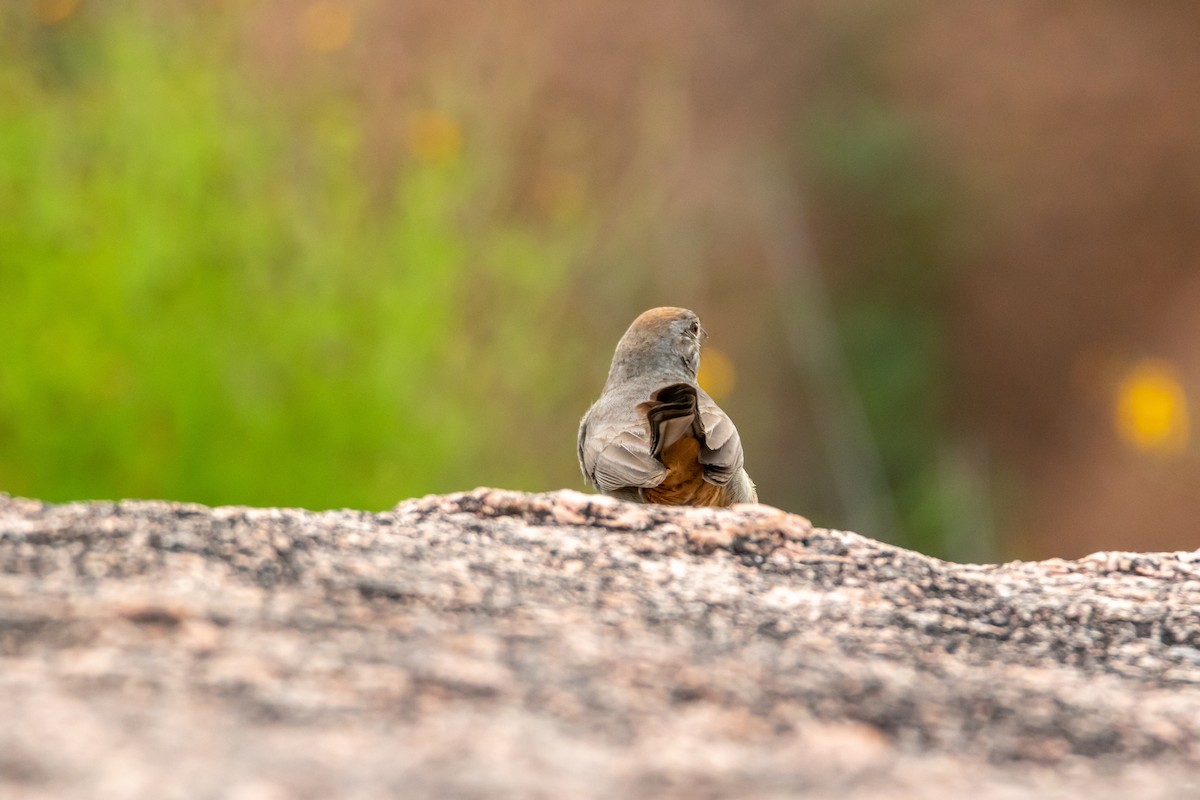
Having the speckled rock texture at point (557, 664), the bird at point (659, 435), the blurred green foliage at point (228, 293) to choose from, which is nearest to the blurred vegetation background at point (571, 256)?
the blurred green foliage at point (228, 293)

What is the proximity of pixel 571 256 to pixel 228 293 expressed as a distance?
5.10 feet

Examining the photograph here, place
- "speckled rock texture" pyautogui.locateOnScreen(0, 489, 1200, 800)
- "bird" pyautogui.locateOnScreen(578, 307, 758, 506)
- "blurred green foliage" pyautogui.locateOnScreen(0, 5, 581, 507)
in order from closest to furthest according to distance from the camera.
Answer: "speckled rock texture" pyautogui.locateOnScreen(0, 489, 1200, 800)
"bird" pyautogui.locateOnScreen(578, 307, 758, 506)
"blurred green foliage" pyautogui.locateOnScreen(0, 5, 581, 507)

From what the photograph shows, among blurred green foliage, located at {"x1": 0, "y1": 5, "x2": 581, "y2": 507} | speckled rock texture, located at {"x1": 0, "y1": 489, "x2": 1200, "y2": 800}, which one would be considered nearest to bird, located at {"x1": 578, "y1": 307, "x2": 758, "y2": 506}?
speckled rock texture, located at {"x1": 0, "y1": 489, "x2": 1200, "y2": 800}

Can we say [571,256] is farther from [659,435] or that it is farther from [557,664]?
[557,664]

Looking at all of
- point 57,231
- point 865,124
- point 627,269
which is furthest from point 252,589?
point 865,124

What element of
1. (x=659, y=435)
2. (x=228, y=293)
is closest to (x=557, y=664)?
(x=659, y=435)

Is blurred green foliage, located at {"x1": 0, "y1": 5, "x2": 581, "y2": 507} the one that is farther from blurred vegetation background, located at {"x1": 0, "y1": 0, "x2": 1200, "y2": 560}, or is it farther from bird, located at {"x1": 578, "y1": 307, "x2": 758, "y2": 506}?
bird, located at {"x1": 578, "y1": 307, "x2": 758, "y2": 506}

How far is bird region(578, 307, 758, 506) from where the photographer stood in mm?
3504

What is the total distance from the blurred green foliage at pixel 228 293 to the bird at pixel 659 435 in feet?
5.33

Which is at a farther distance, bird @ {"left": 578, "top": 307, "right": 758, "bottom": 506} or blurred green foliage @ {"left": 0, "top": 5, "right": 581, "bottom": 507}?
blurred green foliage @ {"left": 0, "top": 5, "right": 581, "bottom": 507}

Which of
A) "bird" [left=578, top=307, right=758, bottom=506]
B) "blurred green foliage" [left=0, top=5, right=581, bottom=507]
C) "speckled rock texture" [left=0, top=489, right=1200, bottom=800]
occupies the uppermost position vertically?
"blurred green foliage" [left=0, top=5, right=581, bottom=507]

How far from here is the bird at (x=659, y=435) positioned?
3504 millimetres

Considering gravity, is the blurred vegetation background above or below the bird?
above

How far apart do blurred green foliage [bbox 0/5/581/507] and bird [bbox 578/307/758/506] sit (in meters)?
1.63
